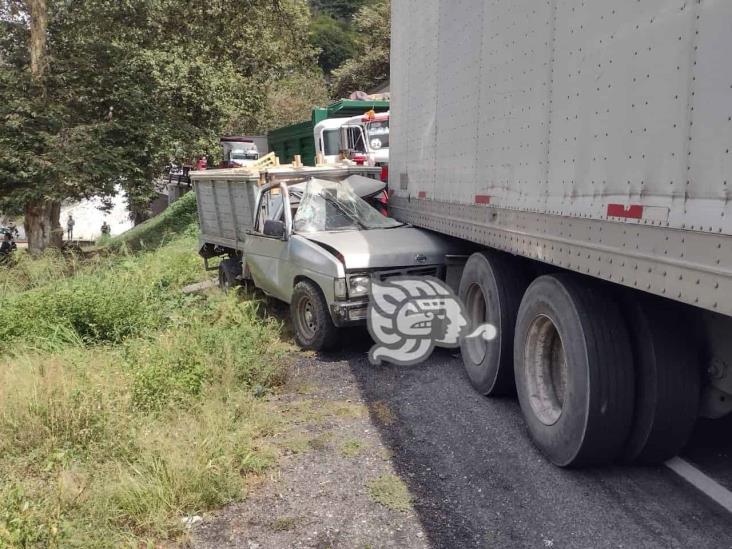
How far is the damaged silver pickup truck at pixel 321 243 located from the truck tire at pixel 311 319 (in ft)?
0.03

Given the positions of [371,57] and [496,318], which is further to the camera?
[371,57]

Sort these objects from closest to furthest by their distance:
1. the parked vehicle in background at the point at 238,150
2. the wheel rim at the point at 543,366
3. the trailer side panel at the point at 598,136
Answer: the trailer side panel at the point at 598,136
the wheel rim at the point at 543,366
the parked vehicle in background at the point at 238,150

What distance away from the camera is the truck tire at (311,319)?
684 centimetres

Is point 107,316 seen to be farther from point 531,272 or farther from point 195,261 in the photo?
point 195,261

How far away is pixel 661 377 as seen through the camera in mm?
3650

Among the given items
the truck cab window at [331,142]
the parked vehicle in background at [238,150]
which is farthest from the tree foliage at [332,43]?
the truck cab window at [331,142]

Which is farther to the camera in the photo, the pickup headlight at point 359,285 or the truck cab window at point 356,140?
the truck cab window at point 356,140

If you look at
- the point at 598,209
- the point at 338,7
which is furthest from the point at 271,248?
the point at 338,7

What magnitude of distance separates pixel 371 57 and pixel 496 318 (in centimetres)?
3361

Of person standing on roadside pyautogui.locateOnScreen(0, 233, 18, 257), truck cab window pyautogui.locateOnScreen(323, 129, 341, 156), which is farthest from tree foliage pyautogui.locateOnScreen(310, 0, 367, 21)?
truck cab window pyautogui.locateOnScreen(323, 129, 341, 156)

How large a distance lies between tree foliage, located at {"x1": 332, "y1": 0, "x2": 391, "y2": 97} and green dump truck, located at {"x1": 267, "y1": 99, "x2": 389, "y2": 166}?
54.2 ft

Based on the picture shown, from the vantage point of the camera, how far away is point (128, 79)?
2002 centimetres

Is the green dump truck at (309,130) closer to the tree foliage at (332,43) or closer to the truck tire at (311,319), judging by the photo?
the truck tire at (311,319)

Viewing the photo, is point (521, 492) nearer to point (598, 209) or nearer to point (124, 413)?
point (598, 209)
